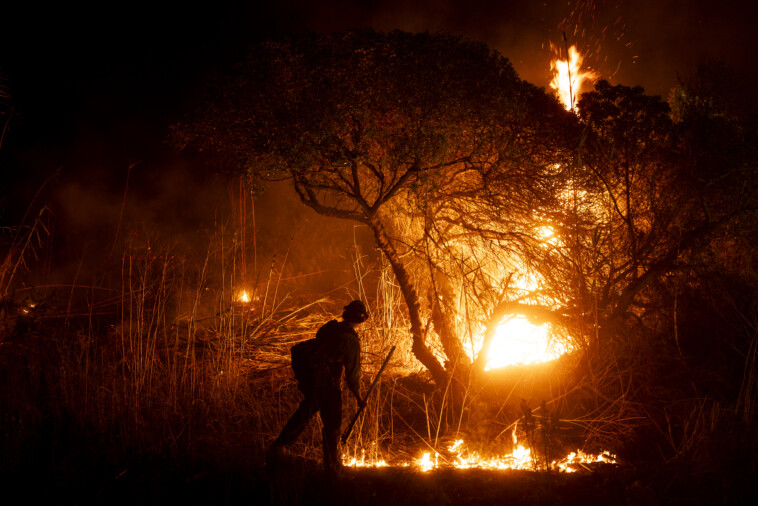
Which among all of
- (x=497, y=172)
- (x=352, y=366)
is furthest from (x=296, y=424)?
(x=497, y=172)

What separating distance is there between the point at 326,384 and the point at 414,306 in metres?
2.57

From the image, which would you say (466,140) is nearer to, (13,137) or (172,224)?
(172,224)

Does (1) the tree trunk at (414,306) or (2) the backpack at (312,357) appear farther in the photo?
(1) the tree trunk at (414,306)

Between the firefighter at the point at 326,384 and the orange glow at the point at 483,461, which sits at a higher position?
the firefighter at the point at 326,384

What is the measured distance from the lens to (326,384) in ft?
17.1

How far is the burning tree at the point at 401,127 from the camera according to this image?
652 centimetres

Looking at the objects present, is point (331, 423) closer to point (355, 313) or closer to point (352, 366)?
point (352, 366)

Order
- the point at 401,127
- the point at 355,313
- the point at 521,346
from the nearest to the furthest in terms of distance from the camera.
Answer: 1. the point at 355,313
2. the point at 401,127
3. the point at 521,346

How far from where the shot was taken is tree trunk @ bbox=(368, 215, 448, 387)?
7.46m

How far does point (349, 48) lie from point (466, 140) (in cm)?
187

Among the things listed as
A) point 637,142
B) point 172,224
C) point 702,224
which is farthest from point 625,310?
point 172,224

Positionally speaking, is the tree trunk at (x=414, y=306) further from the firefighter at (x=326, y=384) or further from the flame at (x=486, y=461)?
the firefighter at (x=326, y=384)

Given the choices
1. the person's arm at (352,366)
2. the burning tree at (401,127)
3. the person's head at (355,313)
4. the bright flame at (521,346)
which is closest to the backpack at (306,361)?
the person's arm at (352,366)

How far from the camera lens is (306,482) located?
5359 mm
